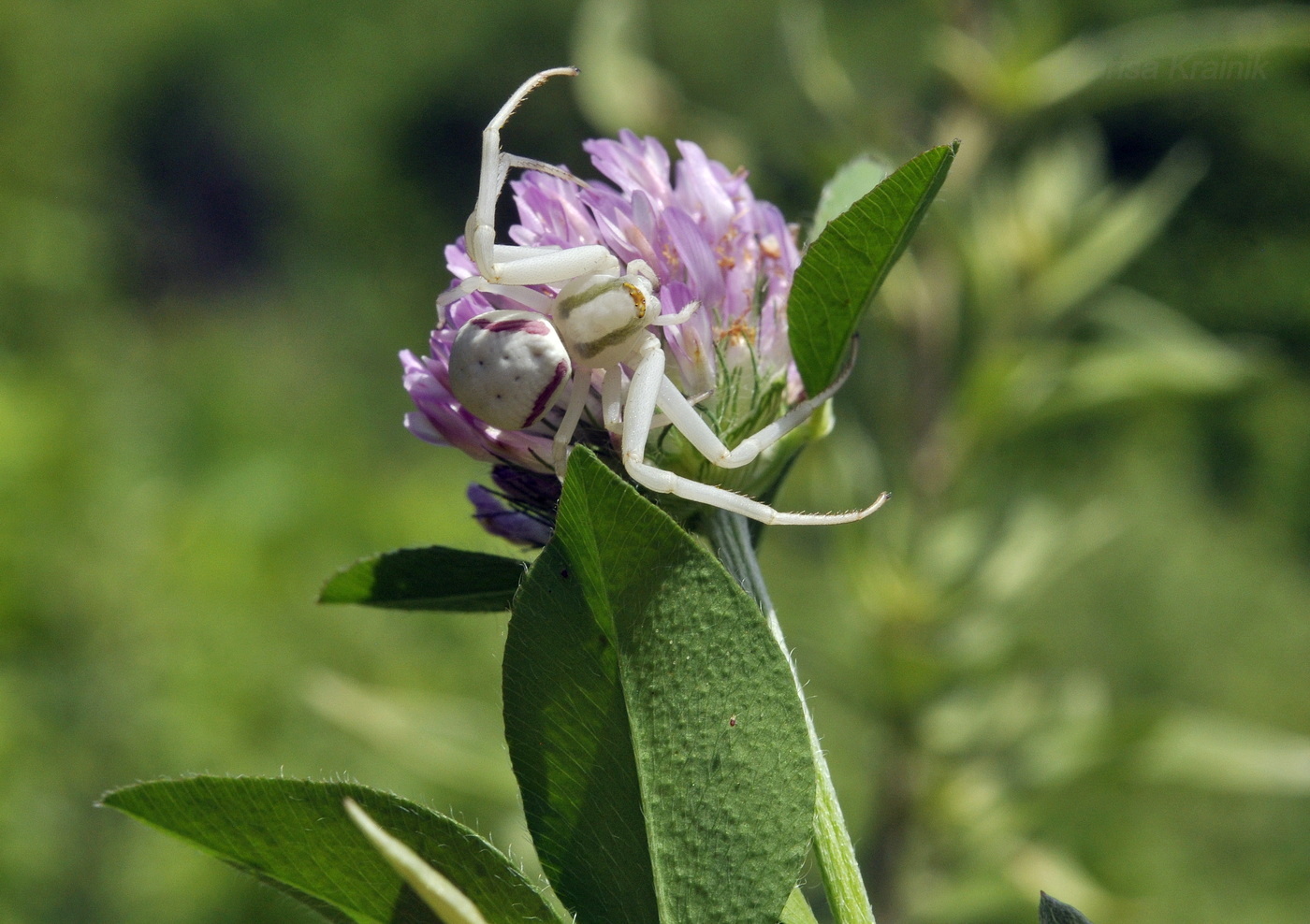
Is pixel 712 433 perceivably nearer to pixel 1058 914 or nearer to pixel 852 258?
pixel 852 258

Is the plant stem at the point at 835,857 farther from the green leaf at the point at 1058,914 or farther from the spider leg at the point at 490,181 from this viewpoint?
the spider leg at the point at 490,181

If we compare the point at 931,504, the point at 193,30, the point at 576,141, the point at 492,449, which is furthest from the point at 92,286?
the point at 193,30

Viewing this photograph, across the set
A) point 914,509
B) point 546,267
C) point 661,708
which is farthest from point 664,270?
point 914,509

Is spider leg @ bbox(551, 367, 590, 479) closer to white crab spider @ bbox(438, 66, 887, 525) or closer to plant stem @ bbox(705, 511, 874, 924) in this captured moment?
white crab spider @ bbox(438, 66, 887, 525)

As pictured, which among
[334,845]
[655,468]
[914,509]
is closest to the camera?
[334,845]

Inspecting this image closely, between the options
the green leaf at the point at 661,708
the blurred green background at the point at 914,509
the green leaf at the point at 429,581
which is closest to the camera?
the green leaf at the point at 661,708

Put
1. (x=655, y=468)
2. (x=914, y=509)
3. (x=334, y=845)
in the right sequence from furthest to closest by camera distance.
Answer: (x=914, y=509) → (x=655, y=468) → (x=334, y=845)

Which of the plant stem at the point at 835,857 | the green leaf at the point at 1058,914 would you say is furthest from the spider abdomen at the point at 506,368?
the green leaf at the point at 1058,914
